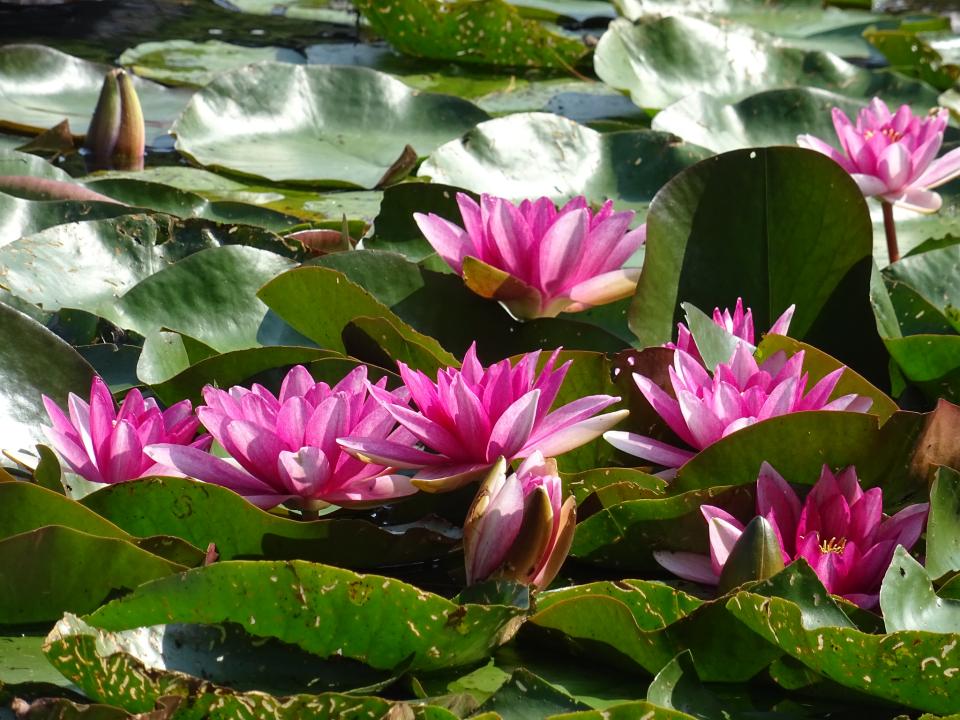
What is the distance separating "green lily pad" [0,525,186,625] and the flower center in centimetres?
50

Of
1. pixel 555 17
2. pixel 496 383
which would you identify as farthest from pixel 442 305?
pixel 555 17

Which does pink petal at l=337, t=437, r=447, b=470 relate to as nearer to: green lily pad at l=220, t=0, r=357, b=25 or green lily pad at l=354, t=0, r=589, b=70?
green lily pad at l=354, t=0, r=589, b=70

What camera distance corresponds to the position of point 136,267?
1538mm

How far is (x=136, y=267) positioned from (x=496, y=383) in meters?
0.74

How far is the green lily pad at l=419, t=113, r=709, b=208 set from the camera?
6.72ft

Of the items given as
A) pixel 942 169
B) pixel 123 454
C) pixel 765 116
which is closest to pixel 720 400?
pixel 123 454

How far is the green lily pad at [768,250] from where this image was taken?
131 centimetres

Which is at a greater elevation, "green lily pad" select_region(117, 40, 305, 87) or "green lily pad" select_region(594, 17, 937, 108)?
"green lily pad" select_region(594, 17, 937, 108)

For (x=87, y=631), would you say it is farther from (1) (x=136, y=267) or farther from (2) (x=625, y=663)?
(1) (x=136, y=267)

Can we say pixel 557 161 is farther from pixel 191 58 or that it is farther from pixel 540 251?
pixel 191 58

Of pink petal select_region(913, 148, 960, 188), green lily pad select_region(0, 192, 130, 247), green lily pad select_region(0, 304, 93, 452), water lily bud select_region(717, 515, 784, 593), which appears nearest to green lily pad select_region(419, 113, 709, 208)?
pink petal select_region(913, 148, 960, 188)

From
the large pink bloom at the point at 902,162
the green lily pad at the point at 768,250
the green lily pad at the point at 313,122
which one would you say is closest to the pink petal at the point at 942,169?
the large pink bloom at the point at 902,162

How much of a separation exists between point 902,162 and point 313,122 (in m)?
1.36

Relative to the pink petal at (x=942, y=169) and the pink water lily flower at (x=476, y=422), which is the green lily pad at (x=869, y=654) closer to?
the pink water lily flower at (x=476, y=422)
